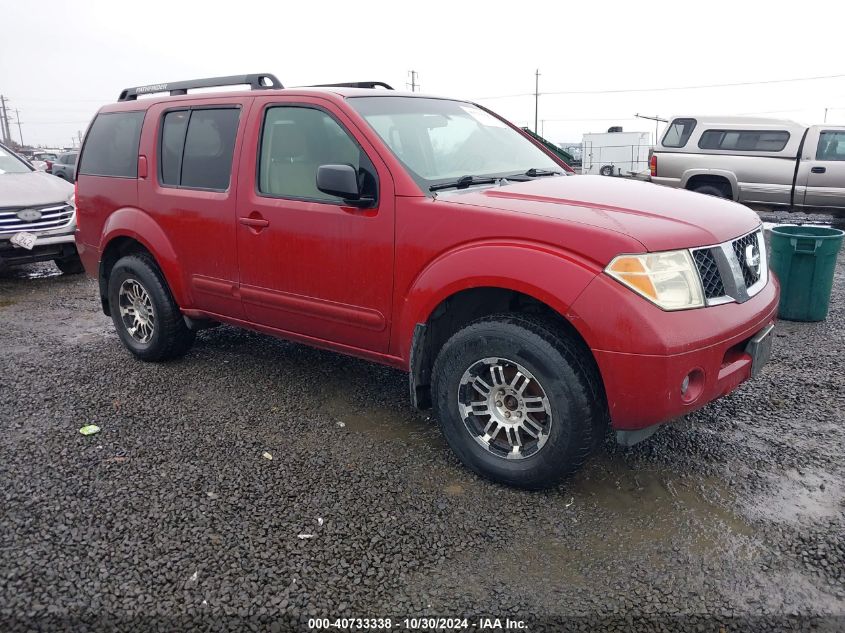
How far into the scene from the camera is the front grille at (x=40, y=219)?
309 inches

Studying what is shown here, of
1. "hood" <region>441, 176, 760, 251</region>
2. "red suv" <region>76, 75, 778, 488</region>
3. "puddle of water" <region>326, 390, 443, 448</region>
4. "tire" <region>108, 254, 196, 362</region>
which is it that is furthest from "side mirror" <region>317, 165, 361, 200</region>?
"tire" <region>108, 254, 196, 362</region>

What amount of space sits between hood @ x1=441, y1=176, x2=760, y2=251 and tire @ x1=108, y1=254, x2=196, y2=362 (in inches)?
97.9

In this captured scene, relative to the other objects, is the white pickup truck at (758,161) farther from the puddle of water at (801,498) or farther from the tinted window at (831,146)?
the puddle of water at (801,498)

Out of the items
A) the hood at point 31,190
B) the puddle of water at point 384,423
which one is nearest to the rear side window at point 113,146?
the puddle of water at point 384,423

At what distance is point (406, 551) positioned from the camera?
9.07 feet

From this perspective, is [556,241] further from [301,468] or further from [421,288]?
[301,468]

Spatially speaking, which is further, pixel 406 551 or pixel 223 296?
pixel 223 296

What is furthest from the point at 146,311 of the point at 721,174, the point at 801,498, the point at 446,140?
the point at 721,174

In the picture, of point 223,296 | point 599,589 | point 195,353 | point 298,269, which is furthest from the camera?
Result: point 195,353

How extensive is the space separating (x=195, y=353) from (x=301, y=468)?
2252 mm

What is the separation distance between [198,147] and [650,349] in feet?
10.5

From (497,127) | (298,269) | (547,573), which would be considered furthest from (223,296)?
(547,573)

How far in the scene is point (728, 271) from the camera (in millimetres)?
2998

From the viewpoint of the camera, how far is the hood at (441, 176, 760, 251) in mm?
2885
